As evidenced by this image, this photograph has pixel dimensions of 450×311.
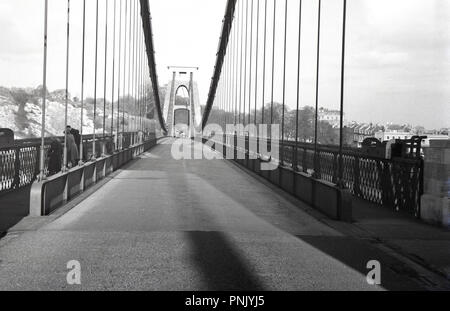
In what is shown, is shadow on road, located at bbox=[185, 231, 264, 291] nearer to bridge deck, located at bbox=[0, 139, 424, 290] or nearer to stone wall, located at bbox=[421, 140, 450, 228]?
bridge deck, located at bbox=[0, 139, 424, 290]

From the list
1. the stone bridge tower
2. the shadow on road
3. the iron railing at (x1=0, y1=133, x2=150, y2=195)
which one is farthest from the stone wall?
the stone bridge tower

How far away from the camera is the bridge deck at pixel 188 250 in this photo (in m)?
4.97

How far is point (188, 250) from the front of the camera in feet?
20.9

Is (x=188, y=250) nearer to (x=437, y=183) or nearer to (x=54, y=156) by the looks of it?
(x=437, y=183)

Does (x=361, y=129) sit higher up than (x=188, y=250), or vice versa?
(x=361, y=129)

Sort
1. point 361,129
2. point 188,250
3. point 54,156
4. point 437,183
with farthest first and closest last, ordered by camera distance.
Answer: point 361,129
point 54,156
point 437,183
point 188,250

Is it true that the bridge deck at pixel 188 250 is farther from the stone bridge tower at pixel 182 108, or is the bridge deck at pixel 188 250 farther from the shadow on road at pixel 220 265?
the stone bridge tower at pixel 182 108

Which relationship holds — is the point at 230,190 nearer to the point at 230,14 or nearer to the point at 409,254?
the point at 409,254

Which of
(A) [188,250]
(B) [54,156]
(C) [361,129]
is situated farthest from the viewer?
(C) [361,129]

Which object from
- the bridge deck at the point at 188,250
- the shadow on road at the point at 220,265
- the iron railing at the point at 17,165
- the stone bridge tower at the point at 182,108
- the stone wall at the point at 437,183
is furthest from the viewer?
the stone bridge tower at the point at 182,108

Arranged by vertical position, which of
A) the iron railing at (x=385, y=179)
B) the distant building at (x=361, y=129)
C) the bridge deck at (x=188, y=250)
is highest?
the distant building at (x=361, y=129)

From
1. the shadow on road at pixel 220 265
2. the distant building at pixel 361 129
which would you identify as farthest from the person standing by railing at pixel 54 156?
the distant building at pixel 361 129

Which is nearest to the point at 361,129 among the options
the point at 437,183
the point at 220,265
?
the point at 437,183

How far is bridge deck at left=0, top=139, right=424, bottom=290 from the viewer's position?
4.97 meters
